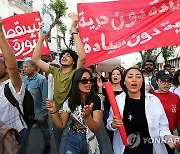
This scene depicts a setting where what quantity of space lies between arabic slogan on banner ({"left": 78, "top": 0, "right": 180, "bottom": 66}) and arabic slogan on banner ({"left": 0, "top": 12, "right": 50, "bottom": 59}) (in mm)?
2231

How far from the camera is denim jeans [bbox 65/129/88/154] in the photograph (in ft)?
9.61

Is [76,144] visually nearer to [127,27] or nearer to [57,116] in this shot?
[57,116]

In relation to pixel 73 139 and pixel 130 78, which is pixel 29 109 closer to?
pixel 73 139

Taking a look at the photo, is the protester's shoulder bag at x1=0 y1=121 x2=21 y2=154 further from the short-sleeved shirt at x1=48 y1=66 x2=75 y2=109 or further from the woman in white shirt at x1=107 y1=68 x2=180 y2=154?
the short-sleeved shirt at x1=48 y1=66 x2=75 y2=109

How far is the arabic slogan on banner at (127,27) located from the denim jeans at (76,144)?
109cm

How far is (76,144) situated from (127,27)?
5.47 feet

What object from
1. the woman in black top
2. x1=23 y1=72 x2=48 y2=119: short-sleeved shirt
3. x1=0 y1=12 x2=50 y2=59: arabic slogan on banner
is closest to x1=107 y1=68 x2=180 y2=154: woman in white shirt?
the woman in black top

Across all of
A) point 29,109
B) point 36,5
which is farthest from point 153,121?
point 36,5

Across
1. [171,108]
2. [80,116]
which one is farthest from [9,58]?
[171,108]

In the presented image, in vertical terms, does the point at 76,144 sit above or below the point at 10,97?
below

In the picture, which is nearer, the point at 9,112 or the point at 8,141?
the point at 8,141

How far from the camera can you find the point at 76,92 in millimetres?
3010

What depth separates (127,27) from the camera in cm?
388

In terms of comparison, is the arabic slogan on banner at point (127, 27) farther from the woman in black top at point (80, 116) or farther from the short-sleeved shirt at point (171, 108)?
the woman in black top at point (80, 116)
